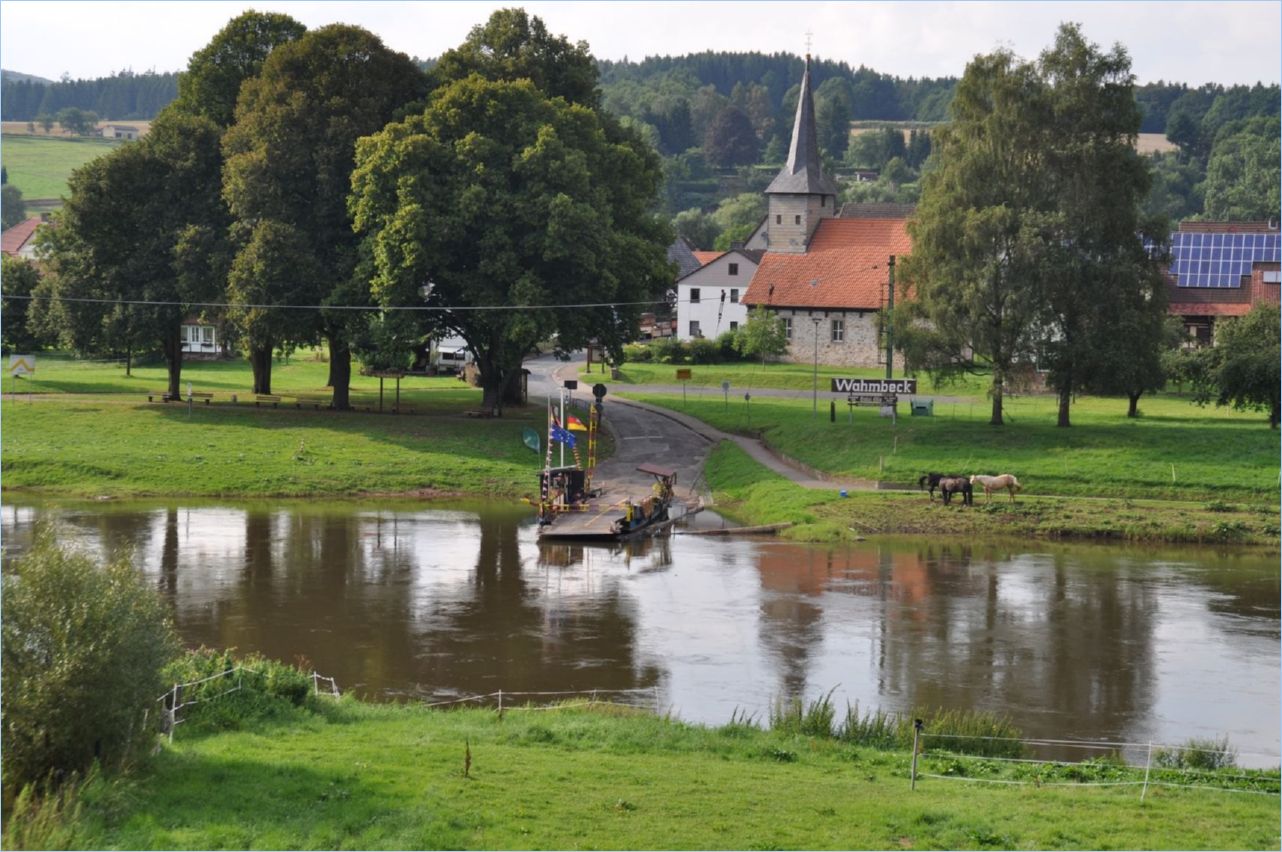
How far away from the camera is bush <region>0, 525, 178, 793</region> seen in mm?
20922

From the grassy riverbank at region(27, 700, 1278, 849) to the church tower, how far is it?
8787 cm

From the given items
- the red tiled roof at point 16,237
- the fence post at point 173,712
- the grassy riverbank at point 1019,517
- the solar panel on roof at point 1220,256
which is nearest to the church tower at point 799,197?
the solar panel on roof at point 1220,256

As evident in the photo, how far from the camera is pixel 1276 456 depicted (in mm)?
54938

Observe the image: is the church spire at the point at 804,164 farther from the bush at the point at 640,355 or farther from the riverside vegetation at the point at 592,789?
the riverside vegetation at the point at 592,789

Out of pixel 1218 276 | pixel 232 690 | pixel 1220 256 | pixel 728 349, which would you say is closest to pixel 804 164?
pixel 728 349

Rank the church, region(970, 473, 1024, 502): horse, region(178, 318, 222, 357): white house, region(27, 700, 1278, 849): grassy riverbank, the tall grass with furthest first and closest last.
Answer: region(178, 318, 222, 357): white house < the church < region(970, 473, 1024, 502): horse < the tall grass < region(27, 700, 1278, 849): grassy riverbank

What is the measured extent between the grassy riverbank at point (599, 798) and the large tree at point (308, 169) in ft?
137

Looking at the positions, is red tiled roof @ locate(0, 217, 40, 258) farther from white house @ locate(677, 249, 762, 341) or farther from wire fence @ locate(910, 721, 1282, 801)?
wire fence @ locate(910, 721, 1282, 801)

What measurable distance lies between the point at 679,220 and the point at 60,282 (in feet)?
399

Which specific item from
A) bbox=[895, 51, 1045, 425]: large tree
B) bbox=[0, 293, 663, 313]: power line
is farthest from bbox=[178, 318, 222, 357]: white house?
bbox=[895, 51, 1045, 425]: large tree

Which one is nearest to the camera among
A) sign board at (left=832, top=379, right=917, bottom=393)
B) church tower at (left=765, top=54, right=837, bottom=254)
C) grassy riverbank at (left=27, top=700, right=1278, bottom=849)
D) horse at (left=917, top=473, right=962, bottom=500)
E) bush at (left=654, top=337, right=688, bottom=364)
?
grassy riverbank at (left=27, top=700, right=1278, bottom=849)

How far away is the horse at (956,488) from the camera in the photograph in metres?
52.3

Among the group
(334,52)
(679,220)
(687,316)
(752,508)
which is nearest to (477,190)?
(334,52)

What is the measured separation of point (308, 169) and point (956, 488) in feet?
105
